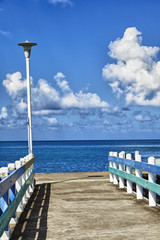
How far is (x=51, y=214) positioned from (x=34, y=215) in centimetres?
39

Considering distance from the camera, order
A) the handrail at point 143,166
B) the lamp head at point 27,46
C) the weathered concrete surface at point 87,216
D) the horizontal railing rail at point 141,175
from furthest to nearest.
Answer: the lamp head at point 27,46 < the horizontal railing rail at point 141,175 < the handrail at point 143,166 < the weathered concrete surface at point 87,216

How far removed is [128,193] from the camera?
40.2ft

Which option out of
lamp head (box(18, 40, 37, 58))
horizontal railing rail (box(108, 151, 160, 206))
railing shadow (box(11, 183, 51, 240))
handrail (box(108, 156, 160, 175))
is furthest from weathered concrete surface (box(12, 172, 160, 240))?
lamp head (box(18, 40, 37, 58))

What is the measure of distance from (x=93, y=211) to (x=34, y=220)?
157 cm

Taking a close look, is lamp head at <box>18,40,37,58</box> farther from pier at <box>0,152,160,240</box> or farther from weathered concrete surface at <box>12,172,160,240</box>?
weathered concrete surface at <box>12,172,160,240</box>

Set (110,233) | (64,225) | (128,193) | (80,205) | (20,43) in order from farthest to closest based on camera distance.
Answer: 1. (20,43)
2. (128,193)
3. (80,205)
4. (64,225)
5. (110,233)

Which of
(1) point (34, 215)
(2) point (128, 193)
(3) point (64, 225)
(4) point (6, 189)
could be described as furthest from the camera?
(2) point (128, 193)

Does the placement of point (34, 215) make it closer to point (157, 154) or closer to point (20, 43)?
point (157, 154)

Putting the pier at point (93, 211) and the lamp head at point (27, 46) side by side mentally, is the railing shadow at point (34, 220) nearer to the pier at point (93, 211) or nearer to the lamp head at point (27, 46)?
the pier at point (93, 211)

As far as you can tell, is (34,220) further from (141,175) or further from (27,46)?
(27,46)

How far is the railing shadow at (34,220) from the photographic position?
731 cm

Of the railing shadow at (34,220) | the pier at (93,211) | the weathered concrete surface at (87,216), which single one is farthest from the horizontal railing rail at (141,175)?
the railing shadow at (34,220)

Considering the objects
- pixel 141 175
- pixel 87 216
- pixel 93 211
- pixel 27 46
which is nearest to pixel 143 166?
pixel 141 175

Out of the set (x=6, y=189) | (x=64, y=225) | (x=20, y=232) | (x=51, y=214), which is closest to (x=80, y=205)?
(x=51, y=214)
